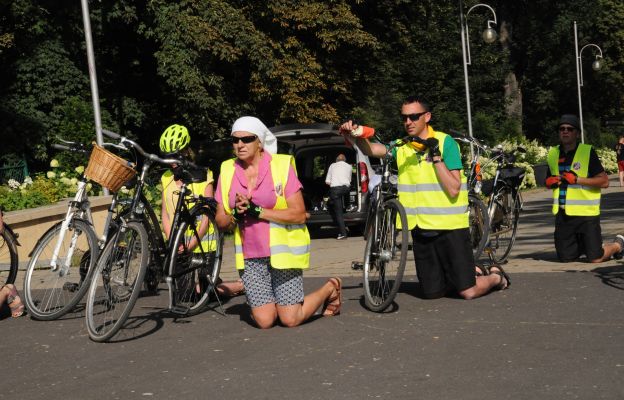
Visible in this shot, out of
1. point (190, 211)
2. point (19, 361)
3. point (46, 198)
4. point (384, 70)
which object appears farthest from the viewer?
point (384, 70)

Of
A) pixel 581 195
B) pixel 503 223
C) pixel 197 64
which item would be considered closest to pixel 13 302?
pixel 503 223

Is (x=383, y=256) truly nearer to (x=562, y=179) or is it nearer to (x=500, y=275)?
(x=500, y=275)

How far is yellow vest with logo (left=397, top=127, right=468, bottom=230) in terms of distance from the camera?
9.20m

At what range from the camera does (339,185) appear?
20641 mm

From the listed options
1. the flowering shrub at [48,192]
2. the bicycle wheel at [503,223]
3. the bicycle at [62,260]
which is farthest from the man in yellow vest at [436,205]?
the flowering shrub at [48,192]

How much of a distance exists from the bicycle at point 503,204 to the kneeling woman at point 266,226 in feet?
14.0

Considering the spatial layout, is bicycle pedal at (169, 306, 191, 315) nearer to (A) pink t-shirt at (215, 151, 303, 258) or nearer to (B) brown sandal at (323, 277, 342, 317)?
(A) pink t-shirt at (215, 151, 303, 258)

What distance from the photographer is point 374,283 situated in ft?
29.7

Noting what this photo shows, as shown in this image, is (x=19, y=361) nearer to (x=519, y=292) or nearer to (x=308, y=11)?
(x=519, y=292)

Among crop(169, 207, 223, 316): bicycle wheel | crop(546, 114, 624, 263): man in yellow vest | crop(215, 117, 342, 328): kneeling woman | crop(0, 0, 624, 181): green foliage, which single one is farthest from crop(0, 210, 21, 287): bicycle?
crop(0, 0, 624, 181): green foliage

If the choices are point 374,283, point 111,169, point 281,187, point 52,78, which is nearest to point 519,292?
point 374,283

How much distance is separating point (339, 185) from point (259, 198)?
40.7ft

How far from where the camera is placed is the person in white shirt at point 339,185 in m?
20.7

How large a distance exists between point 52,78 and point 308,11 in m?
7.91
